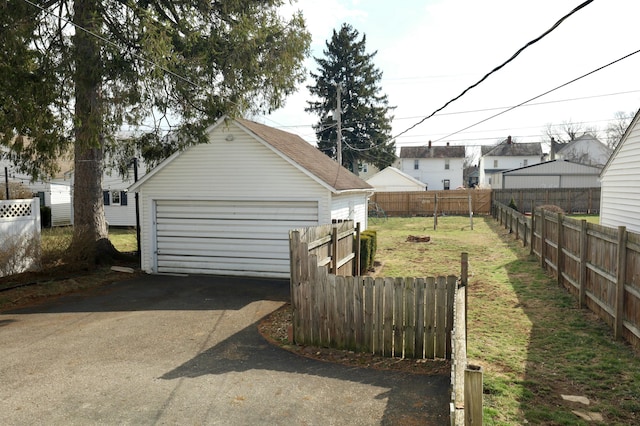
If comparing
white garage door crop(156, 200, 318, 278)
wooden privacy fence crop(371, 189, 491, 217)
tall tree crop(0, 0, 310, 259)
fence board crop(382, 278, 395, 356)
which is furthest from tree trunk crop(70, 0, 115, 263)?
wooden privacy fence crop(371, 189, 491, 217)

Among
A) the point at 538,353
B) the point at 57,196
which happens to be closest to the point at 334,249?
the point at 538,353

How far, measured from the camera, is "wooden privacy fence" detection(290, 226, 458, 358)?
6.60 metres

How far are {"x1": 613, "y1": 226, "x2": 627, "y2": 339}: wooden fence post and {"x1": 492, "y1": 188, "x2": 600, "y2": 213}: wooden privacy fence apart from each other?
30958 mm

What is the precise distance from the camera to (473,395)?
9.98 ft

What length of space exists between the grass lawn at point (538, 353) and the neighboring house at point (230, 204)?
3464 mm

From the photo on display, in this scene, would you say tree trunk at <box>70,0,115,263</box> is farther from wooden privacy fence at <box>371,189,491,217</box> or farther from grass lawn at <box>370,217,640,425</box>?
wooden privacy fence at <box>371,189,491,217</box>

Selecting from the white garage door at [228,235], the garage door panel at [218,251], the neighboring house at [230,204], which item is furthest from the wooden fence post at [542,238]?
the garage door panel at [218,251]

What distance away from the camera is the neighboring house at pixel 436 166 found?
62.2 meters

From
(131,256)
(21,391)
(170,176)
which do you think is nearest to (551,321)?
(21,391)

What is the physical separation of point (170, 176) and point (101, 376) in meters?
8.89

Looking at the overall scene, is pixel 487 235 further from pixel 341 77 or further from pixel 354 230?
pixel 341 77

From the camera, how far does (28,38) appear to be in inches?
447

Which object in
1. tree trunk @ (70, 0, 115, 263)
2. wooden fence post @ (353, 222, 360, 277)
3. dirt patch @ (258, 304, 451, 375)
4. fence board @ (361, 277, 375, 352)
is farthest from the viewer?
wooden fence post @ (353, 222, 360, 277)

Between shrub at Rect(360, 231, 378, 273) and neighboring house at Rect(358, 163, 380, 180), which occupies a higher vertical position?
neighboring house at Rect(358, 163, 380, 180)
